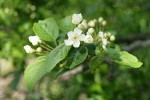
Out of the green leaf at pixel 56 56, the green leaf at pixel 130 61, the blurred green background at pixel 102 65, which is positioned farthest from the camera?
the blurred green background at pixel 102 65

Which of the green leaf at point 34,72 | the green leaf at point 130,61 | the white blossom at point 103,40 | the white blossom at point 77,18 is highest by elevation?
the white blossom at point 77,18

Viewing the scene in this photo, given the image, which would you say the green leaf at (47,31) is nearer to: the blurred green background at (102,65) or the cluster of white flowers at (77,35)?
the cluster of white flowers at (77,35)

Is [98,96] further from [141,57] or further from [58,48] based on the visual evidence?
[58,48]

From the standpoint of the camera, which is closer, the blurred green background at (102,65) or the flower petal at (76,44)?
the flower petal at (76,44)

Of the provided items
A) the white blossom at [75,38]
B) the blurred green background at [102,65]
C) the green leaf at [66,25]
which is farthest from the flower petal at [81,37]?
the blurred green background at [102,65]

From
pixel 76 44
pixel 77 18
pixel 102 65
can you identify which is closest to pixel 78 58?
pixel 76 44
